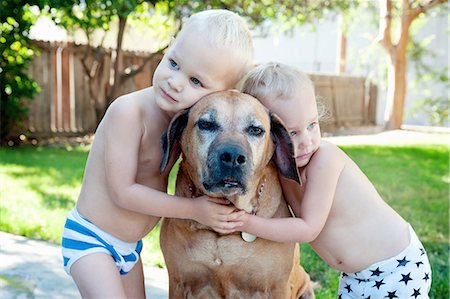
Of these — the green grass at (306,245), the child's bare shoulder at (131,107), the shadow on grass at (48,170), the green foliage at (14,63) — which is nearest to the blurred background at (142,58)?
the green foliage at (14,63)

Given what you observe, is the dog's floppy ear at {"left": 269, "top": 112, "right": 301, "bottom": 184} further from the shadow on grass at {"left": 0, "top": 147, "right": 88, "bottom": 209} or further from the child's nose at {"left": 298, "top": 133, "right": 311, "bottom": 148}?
the shadow on grass at {"left": 0, "top": 147, "right": 88, "bottom": 209}

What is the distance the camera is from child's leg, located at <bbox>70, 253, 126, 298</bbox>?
2.54 m

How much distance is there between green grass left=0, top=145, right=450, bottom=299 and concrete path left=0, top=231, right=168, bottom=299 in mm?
279

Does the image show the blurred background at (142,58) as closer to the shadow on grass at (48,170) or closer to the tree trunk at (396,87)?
the tree trunk at (396,87)

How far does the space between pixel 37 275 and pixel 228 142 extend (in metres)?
2.10

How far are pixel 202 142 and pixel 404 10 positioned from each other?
13697 mm

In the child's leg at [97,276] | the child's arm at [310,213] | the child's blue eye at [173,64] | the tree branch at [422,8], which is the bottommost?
the child's leg at [97,276]

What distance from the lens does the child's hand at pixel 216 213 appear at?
2.47m

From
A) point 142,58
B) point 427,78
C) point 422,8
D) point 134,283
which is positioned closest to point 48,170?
point 134,283

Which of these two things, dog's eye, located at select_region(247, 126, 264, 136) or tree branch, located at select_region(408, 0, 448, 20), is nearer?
dog's eye, located at select_region(247, 126, 264, 136)

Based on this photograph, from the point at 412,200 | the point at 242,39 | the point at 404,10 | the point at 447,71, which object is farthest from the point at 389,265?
the point at 447,71

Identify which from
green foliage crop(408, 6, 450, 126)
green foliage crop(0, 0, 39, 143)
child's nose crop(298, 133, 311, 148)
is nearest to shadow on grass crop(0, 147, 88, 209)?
green foliage crop(0, 0, 39, 143)

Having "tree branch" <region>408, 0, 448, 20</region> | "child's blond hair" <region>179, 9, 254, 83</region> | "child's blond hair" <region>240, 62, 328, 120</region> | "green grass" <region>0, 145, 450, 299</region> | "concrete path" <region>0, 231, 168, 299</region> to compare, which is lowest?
"green grass" <region>0, 145, 450, 299</region>

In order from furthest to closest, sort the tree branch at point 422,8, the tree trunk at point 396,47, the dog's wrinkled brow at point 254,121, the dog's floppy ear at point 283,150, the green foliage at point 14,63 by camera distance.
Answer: the tree trunk at point 396,47 → the tree branch at point 422,8 → the green foliage at point 14,63 → the dog's floppy ear at point 283,150 → the dog's wrinkled brow at point 254,121
